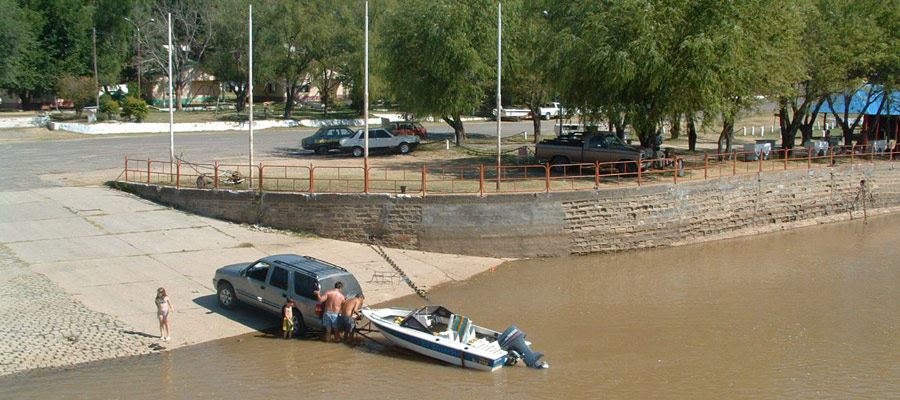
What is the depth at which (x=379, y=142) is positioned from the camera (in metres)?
37.7

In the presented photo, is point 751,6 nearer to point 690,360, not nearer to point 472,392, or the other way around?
point 690,360

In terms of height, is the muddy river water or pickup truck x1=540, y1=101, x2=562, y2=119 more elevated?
pickup truck x1=540, y1=101, x2=562, y2=119

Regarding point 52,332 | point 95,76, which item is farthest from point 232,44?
point 52,332

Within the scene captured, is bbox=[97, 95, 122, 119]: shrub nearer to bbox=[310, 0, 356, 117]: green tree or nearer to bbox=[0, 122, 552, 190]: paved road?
bbox=[0, 122, 552, 190]: paved road

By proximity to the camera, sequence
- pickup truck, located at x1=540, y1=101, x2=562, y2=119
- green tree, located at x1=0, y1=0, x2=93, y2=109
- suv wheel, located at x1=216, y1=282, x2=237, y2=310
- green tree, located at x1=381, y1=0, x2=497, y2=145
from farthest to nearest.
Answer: pickup truck, located at x1=540, y1=101, x2=562, y2=119 < green tree, located at x1=0, y1=0, x2=93, y2=109 < green tree, located at x1=381, y1=0, x2=497, y2=145 < suv wheel, located at x1=216, y1=282, x2=237, y2=310

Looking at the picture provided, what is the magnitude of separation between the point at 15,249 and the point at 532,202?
14898mm

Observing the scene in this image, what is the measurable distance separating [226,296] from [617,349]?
8.78 meters

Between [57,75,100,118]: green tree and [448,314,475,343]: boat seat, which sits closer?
[448,314,475,343]: boat seat

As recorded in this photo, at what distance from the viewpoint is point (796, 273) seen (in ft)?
72.9

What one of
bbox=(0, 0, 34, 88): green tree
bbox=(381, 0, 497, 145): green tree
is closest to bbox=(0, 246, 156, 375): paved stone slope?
bbox=(381, 0, 497, 145): green tree

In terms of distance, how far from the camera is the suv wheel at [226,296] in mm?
16969

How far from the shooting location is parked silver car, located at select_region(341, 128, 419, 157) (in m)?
36.6

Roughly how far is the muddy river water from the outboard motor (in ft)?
0.58

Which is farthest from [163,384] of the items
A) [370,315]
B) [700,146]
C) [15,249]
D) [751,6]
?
[700,146]
